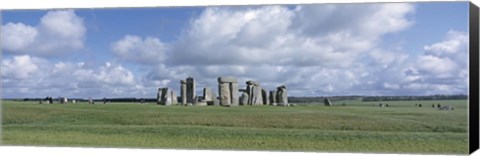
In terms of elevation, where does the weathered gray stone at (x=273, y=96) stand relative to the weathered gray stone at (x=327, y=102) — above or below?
above

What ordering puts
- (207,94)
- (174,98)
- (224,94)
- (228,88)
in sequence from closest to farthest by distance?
1. (228,88)
2. (224,94)
3. (207,94)
4. (174,98)

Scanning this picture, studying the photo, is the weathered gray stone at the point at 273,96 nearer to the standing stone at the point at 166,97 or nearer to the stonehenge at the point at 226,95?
the stonehenge at the point at 226,95

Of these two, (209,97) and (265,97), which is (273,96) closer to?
(265,97)

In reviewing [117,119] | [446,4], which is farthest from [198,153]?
[446,4]

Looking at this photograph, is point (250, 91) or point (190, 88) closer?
point (250, 91)

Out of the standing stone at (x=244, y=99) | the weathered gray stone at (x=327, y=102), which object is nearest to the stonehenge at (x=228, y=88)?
the standing stone at (x=244, y=99)

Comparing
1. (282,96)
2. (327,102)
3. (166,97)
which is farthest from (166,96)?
(327,102)

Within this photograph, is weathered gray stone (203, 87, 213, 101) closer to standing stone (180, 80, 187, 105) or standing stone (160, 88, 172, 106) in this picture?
standing stone (180, 80, 187, 105)
